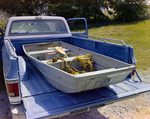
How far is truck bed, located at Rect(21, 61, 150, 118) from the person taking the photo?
209cm

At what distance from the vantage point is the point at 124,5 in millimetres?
16844

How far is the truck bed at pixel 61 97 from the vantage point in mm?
2090

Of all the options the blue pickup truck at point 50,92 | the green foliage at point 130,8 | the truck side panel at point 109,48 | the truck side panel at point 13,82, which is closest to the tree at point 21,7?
the green foliage at point 130,8

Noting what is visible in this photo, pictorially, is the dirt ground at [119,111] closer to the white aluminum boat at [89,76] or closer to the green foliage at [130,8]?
the white aluminum boat at [89,76]

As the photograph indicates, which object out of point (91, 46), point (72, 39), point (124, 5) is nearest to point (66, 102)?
point (91, 46)

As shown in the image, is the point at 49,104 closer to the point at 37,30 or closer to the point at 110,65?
the point at 110,65

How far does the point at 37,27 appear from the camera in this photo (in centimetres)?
470

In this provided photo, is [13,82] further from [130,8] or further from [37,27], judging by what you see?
[130,8]

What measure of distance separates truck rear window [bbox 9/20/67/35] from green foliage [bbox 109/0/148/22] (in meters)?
13.4

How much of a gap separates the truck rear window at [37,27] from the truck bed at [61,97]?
2.10m

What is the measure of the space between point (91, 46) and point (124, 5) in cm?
1492

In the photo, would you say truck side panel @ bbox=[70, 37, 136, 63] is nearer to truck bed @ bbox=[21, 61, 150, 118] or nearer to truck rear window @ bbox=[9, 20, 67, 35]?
truck bed @ bbox=[21, 61, 150, 118]

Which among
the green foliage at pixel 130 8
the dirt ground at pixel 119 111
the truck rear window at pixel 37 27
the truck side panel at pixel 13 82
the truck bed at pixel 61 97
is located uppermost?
the green foliage at pixel 130 8

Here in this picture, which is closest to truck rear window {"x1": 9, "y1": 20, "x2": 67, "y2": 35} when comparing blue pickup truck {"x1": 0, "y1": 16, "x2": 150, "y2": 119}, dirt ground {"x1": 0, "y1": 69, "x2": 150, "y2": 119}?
blue pickup truck {"x1": 0, "y1": 16, "x2": 150, "y2": 119}
